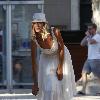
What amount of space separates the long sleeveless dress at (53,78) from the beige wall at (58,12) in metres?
8.02

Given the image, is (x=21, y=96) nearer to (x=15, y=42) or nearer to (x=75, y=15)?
(x=15, y=42)

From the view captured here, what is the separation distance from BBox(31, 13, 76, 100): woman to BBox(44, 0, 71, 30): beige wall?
8.04 meters

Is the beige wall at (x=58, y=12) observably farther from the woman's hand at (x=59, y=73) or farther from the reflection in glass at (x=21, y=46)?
the woman's hand at (x=59, y=73)

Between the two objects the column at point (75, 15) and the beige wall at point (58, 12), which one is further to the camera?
the column at point (75, 15)

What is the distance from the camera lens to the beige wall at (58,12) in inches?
624

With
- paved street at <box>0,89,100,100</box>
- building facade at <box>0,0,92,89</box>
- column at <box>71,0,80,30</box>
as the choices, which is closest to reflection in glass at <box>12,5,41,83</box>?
building facade at <box>0,0,92,89</box>

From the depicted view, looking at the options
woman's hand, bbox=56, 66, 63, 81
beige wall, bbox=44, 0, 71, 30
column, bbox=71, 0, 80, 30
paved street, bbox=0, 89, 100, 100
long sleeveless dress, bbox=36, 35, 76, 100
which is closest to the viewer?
woman's hand, bbox=56, 66, 63, 81

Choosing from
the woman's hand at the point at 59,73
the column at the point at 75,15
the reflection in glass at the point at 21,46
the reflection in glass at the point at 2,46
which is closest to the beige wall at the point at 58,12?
the column at the point at 75,15

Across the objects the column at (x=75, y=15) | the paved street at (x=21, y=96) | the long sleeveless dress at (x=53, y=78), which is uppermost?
the column at (x=75, y=15)

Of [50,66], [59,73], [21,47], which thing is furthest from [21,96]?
[59,73]

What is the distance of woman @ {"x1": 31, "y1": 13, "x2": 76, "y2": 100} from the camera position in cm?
757

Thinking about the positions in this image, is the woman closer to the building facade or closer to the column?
the building facade

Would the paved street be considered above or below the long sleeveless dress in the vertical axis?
below

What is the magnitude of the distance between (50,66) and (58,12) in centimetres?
828
